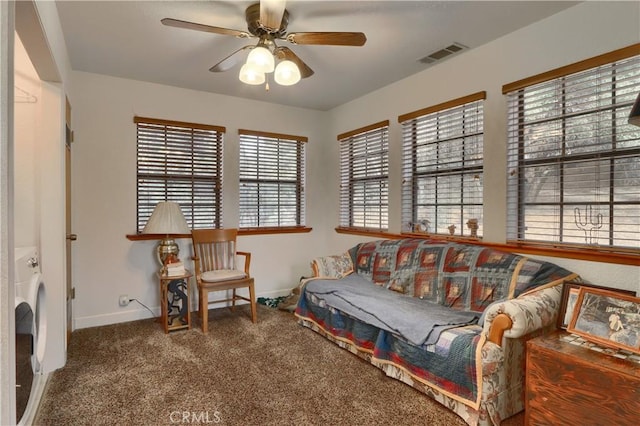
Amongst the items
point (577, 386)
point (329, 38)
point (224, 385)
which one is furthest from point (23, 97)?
point (577, 386)

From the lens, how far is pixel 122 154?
11.9ft

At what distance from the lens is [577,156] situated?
7.73 ft

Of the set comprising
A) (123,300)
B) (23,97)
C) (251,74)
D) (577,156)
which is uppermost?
(251,74)

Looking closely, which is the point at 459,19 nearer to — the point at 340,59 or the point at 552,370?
the point at 340,59

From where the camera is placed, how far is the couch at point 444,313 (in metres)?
1.90

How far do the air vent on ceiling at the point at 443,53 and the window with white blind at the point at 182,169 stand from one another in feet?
7.93

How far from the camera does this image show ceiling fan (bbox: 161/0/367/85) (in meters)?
2.01

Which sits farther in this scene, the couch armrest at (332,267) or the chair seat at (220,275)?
the couch armrest at (332,267)

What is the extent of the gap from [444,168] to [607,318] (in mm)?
1831

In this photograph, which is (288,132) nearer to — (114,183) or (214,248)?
(214,248)

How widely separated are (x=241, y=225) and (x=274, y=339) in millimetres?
1659

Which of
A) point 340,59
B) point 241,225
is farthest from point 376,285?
point 340,59

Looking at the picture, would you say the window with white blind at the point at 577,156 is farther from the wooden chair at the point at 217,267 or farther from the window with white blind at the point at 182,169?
the window with white blind at the point at 182,169

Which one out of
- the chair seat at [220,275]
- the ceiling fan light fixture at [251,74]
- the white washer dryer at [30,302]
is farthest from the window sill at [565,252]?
the white washer dryer at [30,302]
